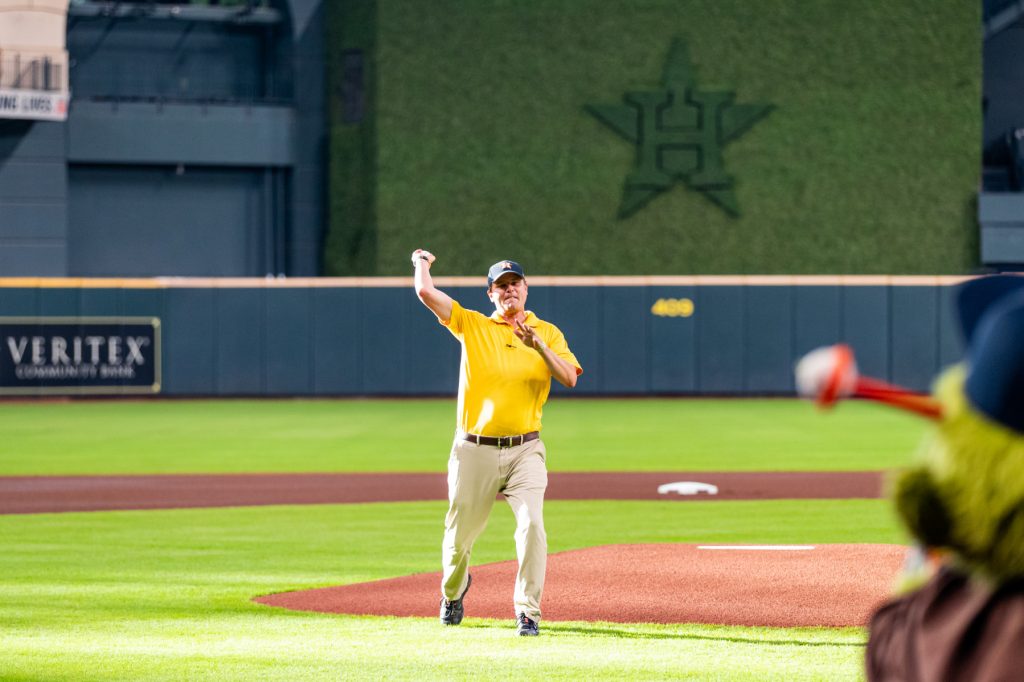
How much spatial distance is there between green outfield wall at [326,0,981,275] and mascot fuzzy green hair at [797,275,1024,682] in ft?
114

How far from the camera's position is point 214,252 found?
136 feet

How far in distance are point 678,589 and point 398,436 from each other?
15.5 m

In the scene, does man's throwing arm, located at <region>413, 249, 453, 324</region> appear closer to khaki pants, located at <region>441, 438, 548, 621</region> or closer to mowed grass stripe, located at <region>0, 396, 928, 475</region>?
khaki pants, located at <region>441, 438, 548, 621</region>

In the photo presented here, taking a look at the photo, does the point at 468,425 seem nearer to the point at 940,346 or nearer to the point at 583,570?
the point at 583,570

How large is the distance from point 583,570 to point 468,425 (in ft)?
8.68

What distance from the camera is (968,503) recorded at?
2.68 metres

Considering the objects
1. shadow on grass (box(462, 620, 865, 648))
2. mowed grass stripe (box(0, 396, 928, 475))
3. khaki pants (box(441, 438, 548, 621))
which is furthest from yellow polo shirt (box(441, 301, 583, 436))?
mowed grass stripe (box(0, 396, 928, 475))

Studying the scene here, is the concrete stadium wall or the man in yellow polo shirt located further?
the concrete stadium wall

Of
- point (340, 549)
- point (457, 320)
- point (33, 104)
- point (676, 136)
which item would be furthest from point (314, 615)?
point (33, 104)

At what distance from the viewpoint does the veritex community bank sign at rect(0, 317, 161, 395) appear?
33.3 metres

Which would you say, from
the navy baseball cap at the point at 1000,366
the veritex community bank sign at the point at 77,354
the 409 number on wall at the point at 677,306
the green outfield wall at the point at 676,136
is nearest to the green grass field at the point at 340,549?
the navy baseball cap at the point at 1000,366

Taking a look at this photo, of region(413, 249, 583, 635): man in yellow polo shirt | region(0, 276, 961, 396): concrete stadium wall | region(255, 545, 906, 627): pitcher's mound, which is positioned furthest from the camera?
region(0, 276, 961, 396): concrete stadium wall

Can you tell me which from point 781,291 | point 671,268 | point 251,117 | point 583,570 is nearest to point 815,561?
point 583,570

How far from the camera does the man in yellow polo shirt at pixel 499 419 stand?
8633mm
